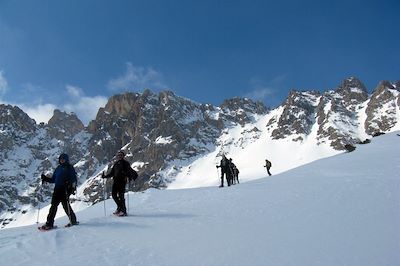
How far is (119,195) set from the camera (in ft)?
45.8

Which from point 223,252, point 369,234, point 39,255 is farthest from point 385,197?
point 39,255

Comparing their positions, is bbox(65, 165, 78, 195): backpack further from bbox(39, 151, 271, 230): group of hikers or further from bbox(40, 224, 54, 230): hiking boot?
bbox(40, 224, 54, 230): hiking boot

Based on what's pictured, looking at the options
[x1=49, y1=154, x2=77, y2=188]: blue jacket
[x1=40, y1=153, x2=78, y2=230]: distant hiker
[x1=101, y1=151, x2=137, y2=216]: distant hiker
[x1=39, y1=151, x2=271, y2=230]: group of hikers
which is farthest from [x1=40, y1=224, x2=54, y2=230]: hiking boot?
[x1=101, y1=151, x2=137, y2=216]: distant hiker

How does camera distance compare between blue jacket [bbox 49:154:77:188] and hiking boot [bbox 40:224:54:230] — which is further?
blue jacket [bbox 49:154:77:188]

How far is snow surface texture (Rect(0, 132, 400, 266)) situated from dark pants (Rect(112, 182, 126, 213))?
15.4 inches

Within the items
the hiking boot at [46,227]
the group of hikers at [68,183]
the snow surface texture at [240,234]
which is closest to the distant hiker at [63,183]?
the group of hikers at [68,183]

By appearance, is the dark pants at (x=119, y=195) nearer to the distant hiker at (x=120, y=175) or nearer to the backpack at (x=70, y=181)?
the distant hiker at (x=120, y=175)

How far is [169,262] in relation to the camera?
846 centimetres

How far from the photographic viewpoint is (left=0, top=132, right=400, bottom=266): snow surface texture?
860 cm

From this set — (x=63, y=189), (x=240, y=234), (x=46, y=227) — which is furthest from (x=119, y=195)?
(x=240, y=234)

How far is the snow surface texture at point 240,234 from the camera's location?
860 centimetres

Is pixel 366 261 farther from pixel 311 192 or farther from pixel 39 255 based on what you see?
pixel 311 192

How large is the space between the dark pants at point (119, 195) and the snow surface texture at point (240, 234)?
0.39 m

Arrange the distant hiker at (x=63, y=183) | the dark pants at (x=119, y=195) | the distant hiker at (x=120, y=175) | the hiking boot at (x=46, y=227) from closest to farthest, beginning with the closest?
the hiking boot at (x=46, y=227) < the distant hiker at (x=63, y=183) < the dark pants at (x=119, y=195) < the distant hiker at (x=120, y=175)
